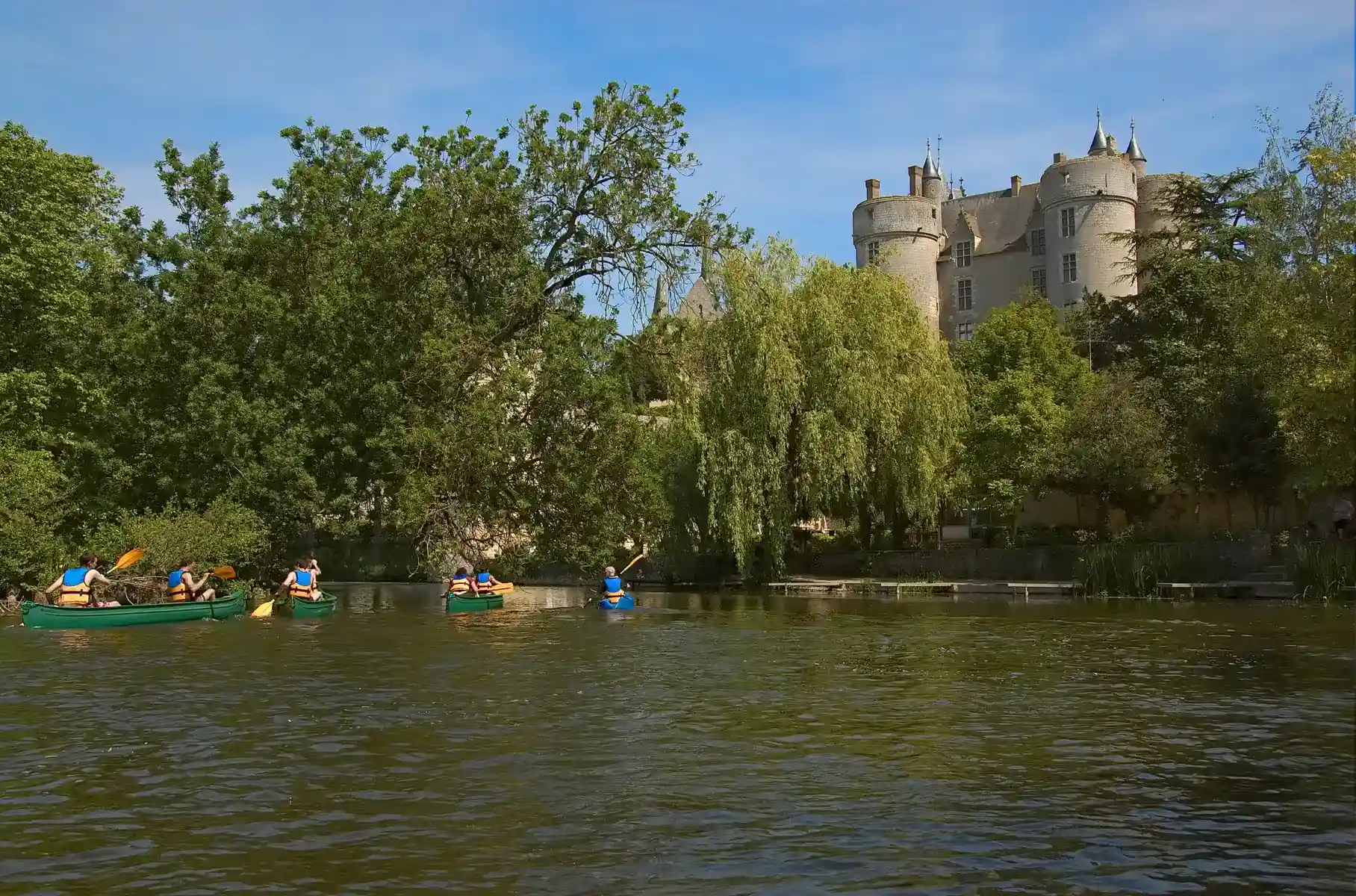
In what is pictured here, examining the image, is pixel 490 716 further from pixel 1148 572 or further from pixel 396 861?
pixel 1148 572

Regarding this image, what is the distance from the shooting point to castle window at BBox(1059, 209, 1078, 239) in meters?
83.0

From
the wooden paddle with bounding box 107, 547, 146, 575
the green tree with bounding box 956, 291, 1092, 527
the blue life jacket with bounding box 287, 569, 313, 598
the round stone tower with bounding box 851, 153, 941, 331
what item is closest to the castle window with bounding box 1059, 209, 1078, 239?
the round stone tower with bounding box 851, 153, 941, 331

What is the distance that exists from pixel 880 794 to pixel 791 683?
7723 mm

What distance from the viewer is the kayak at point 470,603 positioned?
1448 inches

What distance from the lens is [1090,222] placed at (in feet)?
270

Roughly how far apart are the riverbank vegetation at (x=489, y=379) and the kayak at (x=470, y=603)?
3.05m

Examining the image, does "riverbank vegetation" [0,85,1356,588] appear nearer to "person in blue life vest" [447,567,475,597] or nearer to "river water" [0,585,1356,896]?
"person in blue life vest" [447,567,475,597]

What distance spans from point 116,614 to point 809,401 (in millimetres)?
22794

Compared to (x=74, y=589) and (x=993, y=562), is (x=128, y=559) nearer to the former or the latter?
(x=74, y=589)

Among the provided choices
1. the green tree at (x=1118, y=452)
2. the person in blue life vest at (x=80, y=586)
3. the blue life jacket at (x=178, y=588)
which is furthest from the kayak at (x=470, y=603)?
the green tree at (x=1118, y=452)

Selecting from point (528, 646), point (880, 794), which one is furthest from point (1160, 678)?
point (528, 646)

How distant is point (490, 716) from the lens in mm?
16172

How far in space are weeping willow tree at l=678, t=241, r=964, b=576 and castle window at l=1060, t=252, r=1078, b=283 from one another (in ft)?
138

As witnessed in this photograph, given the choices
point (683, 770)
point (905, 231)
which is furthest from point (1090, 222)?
point (683, 770)
